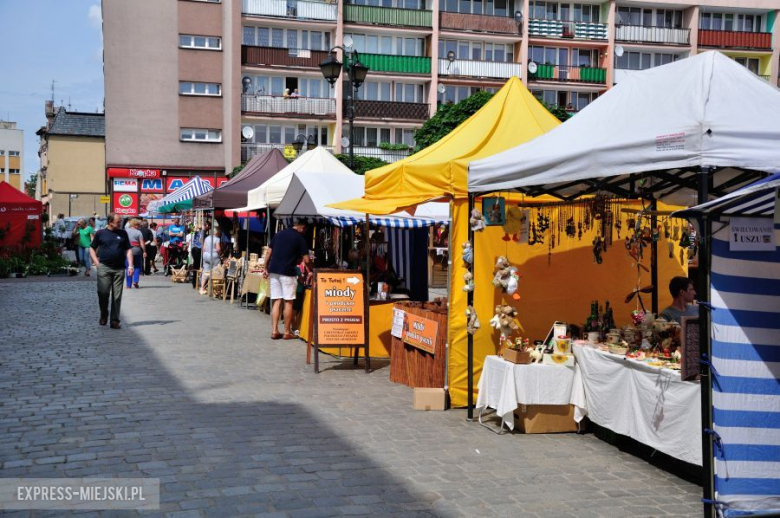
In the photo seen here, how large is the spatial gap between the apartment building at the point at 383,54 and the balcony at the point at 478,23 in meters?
0.07

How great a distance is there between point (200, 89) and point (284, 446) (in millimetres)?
41998

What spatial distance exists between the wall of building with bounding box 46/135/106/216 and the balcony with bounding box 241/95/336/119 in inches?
1049

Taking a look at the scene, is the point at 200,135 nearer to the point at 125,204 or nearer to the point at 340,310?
the point at 125,204

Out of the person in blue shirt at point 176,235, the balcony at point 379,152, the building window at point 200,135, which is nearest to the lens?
the person in blue shirt at point 176,235

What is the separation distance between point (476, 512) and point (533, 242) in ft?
13.4

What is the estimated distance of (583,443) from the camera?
23.7 feet

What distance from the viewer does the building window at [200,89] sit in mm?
45531

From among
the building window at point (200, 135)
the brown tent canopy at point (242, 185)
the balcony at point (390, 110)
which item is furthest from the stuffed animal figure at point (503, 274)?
the balcony at point (390, 110)

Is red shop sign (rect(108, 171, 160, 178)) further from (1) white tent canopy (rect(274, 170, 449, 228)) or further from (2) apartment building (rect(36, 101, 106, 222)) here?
(1) white tent canopy (rect(274, 170, 449, 228))

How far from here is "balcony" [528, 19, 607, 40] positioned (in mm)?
49469

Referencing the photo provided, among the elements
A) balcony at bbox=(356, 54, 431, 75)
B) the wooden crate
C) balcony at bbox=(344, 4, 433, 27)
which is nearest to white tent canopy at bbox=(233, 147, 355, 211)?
the wooden crate

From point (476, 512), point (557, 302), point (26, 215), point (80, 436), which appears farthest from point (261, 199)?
point (26, 215)

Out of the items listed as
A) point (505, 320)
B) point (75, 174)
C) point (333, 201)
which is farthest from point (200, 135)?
point (505, 320)

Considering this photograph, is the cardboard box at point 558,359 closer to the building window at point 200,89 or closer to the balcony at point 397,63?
the building window at point 200,89
